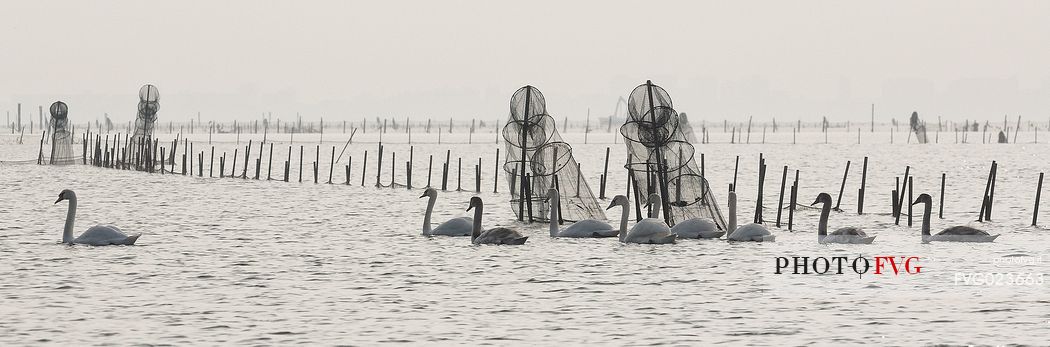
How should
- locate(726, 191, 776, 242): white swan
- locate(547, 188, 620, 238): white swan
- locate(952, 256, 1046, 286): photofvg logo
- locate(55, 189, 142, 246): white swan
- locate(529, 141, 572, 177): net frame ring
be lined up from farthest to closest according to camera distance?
locate(529, 141, 572, 177): net frame ring, locate(547, 188, 620, 238): white swan, locate(726, 191, 776, 242): white swan, locate(55, 189, 142, 246): white swan, locate(952, 256, 1046, 286): photofvg logo

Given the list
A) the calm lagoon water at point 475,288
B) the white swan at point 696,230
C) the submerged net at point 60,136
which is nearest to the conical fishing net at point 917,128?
the submerged net at point 60,136

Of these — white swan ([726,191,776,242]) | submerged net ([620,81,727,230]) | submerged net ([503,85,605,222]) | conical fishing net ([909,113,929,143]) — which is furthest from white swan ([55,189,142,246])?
conical fishing net ([909,113,929,143])

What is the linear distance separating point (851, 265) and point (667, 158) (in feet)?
26.6

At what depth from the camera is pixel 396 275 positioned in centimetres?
2277

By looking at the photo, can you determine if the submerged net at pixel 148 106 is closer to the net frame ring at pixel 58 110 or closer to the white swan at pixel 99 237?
the net frame ring at pixel 58 110

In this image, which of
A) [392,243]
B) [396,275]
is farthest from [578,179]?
[396,275]

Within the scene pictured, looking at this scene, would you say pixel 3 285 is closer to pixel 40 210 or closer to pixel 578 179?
pixel 578 179

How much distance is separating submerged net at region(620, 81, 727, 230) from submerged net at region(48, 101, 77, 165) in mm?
40714

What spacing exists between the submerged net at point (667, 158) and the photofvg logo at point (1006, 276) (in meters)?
7.99

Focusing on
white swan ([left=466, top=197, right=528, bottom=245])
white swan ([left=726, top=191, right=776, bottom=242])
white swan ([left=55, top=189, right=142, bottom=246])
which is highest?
white swan ([left=726, top=191, right=776, bottom=242])

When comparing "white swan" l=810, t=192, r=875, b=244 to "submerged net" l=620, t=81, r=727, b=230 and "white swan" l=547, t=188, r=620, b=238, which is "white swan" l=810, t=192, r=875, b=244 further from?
"white swan" l=547, t=188, r=620, b=238

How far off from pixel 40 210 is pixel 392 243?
1397 cm

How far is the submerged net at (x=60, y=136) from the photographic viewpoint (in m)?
66.1

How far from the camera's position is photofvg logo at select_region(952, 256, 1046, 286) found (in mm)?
21281
